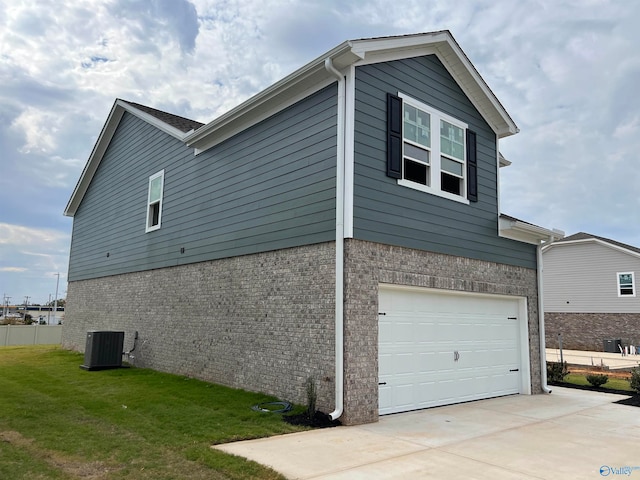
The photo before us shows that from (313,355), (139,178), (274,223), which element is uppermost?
(139,178)

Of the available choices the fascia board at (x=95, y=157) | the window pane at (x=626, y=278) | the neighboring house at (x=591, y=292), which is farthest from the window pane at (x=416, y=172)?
the window pane at (x=626, y=278)

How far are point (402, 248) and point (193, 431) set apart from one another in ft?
14.6

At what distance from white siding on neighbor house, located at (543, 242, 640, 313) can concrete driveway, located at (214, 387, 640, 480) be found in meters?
20.6

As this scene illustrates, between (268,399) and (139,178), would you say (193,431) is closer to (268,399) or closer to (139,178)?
(268,399)

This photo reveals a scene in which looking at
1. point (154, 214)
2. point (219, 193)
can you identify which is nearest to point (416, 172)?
point (219, 193)

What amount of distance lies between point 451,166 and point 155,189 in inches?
337

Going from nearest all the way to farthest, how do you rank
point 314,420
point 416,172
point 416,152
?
point 314,420 < point 416,152 < point 416,172

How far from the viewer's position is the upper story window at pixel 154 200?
13.7m

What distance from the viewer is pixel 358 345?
7434mm

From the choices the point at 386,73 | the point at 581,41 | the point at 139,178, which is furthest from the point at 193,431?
the point at 581,41

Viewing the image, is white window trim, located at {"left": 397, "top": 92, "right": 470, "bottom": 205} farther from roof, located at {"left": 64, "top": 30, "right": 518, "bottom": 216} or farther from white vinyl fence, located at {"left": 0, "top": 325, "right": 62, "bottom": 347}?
white vinyl fence, located at {"left": 0, "top": 325, "right": 62, "bottom": 347}

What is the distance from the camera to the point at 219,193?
11.0 m

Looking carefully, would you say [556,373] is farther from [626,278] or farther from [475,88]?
[626,278]

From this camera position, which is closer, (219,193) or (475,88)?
(475,88)
